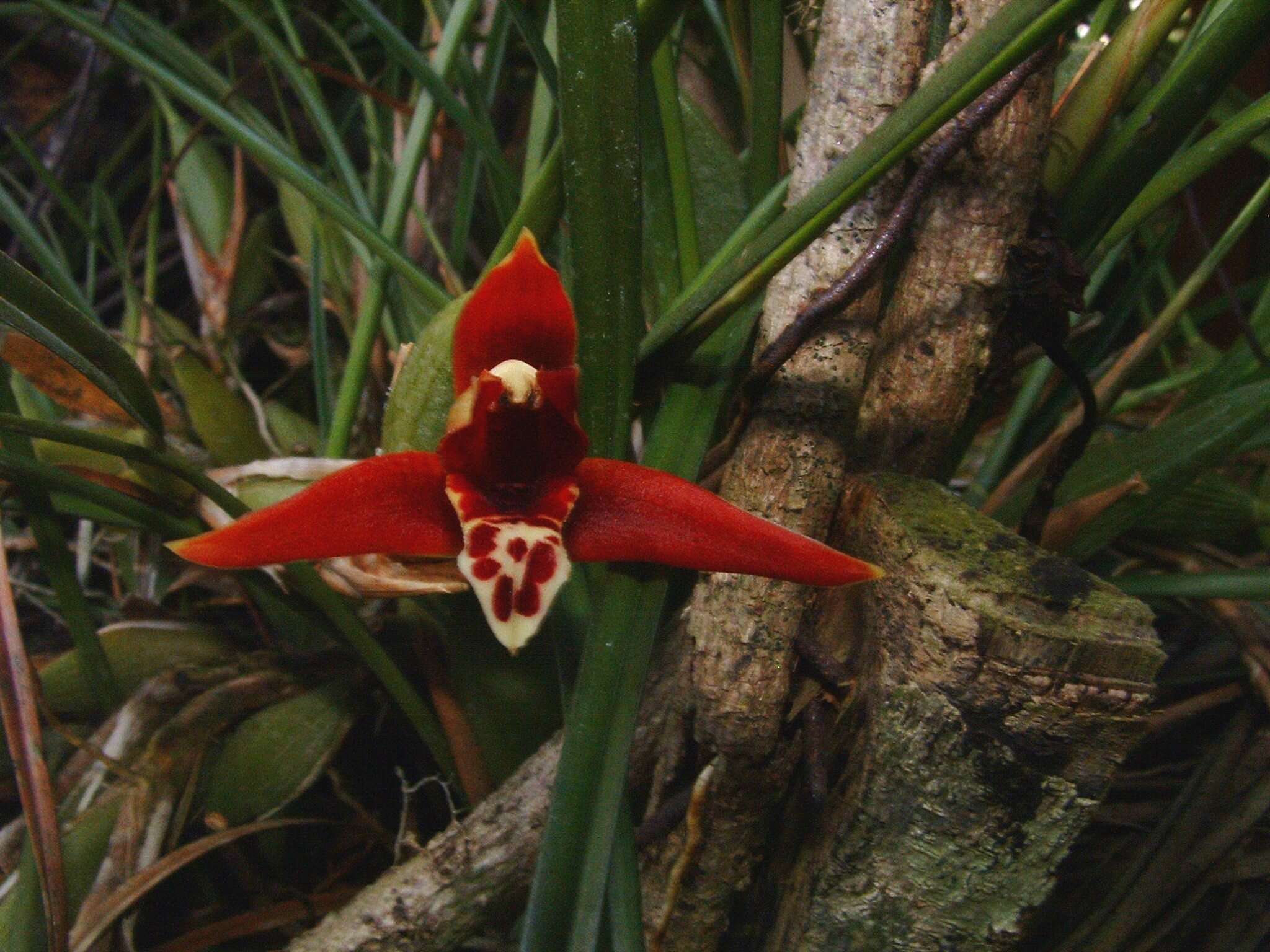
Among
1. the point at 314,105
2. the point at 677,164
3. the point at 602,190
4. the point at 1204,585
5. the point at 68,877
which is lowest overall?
the point at 68,877

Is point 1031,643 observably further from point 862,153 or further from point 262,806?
point 262,806

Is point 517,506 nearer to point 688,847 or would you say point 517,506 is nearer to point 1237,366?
point 688,847

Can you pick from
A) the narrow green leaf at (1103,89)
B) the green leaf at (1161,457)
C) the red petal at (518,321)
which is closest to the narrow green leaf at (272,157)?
the red petal at (518,321)

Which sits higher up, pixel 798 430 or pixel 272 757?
pixel 798 430

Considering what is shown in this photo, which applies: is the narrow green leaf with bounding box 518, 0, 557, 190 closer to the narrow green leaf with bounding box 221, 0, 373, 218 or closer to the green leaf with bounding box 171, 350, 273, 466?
the narrow green leaf with bounding box 221, 0, 373, 218

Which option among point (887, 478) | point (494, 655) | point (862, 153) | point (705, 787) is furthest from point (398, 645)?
point (862, 153)

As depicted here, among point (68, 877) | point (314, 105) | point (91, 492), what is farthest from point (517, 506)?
point (314, 105)
